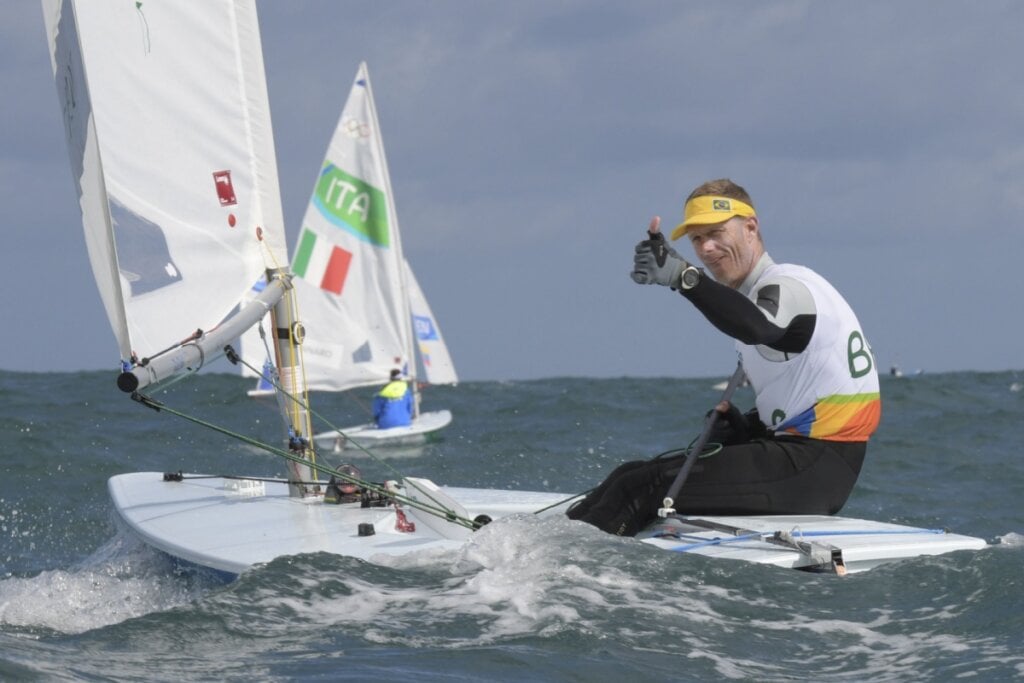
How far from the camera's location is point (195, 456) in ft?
36.1

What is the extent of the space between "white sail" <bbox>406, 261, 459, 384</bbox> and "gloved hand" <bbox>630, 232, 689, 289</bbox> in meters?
17.4

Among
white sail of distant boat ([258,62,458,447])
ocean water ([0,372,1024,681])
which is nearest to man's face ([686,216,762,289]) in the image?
ocean water ([0,372,1024,681])

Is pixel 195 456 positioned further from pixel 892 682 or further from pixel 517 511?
pixel 892 682

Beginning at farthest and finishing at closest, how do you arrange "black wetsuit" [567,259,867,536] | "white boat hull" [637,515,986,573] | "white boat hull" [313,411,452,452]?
1. "white boat hull" [313,411,452,452]
2. "black wetsuit" [567,259,867,536]
3. "white boat hull" [637,515,986,573]

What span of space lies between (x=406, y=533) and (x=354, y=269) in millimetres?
12107

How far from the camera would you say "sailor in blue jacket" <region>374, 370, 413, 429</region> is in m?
14.9

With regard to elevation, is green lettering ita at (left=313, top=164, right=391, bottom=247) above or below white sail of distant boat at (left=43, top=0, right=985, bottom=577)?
above

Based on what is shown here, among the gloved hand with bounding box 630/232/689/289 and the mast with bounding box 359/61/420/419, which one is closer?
the gloved hand with bounding box 630/232/689/289

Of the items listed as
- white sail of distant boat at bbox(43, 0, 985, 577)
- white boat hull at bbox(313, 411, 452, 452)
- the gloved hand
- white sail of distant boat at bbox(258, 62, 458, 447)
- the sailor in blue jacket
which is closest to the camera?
the gloved hand

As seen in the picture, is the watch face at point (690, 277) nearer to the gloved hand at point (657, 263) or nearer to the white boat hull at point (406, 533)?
the gloved hand at point (657, 263)

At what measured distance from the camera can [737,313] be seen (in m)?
3.85

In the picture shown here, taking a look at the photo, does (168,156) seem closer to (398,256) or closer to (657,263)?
(657,263)

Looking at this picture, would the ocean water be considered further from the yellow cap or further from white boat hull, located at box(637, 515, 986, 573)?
the yellow cap

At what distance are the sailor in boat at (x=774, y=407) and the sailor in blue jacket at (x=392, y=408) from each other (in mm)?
10652
